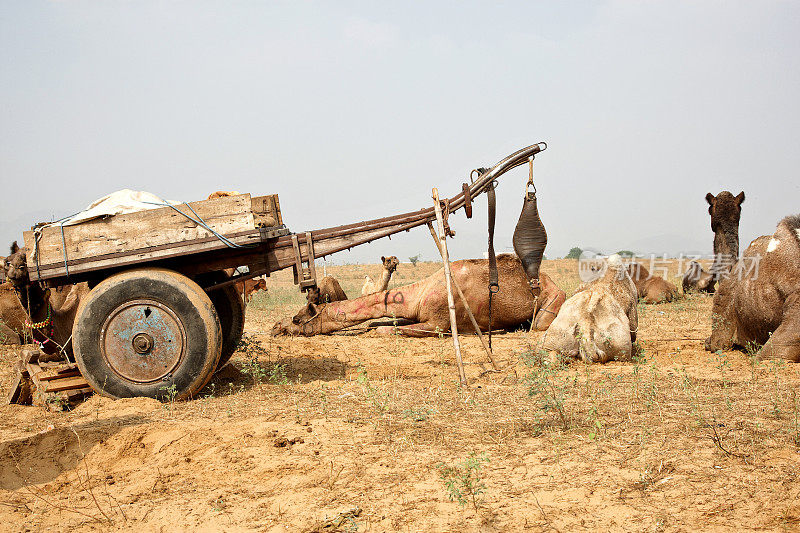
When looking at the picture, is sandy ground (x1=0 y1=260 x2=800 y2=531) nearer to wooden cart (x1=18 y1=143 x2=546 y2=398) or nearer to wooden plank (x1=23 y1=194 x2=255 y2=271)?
wooden cart (x1=18 y1=143 x2=546 y2=398)

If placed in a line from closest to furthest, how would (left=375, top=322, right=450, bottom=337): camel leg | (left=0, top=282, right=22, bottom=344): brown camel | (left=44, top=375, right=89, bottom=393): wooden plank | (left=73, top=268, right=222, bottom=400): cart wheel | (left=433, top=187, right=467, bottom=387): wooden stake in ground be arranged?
(left=73, top=268, right=222, bottom=400): cart wheel
(left=44, top=375, right=89, bottom=393): wooden plank
(left=433, top=187, right=467, bottom=387): wooden stake in ground
(left=0, top=282, right=22, bottom=344): brown camel
(left=375, top=322, right=450, bottom=337): camel leg

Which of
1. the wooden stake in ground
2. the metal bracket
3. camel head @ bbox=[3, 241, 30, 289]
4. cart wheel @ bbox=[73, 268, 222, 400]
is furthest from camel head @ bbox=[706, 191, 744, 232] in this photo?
camel head @ bbox=[3, 241, 30, 289]

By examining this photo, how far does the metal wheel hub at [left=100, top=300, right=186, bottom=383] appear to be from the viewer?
571 cm

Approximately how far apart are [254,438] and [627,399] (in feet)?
9.75

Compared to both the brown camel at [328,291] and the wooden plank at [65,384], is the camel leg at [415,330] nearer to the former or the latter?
the brown camel at [328,291]

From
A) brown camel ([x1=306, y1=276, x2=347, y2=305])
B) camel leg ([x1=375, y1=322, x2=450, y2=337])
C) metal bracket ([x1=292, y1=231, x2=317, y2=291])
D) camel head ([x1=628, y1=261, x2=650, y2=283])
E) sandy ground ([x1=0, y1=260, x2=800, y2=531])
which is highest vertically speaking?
metal bracket ([x1=292, y1=231, x2=317, y2=291])

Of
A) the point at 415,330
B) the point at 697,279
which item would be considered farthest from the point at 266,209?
the point at 697,279

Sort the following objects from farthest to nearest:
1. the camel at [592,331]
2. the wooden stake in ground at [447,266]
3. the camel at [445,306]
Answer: the camel at [445,306] → the camel at [592,331] → the wooden stake in ground at [447,266]

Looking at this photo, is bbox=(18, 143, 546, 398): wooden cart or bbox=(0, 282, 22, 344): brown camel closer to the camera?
bbox=(18, 143, 546, 398): wooden cart

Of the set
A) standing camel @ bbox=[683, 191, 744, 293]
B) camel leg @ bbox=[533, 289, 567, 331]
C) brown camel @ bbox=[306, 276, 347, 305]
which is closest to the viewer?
camel leg @ bbox=[533, 289, 567, 331]

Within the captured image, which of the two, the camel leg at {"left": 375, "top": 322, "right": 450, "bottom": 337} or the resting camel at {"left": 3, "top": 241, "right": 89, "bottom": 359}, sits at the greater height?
the resting camel at {"left": 3, "top": 241, "right": 89, "bottom": 359}

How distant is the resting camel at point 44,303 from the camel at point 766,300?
274 inches

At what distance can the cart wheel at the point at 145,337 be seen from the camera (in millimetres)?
5688

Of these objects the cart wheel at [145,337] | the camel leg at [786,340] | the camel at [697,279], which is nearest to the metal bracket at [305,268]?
the cart wheel at [145,337]
